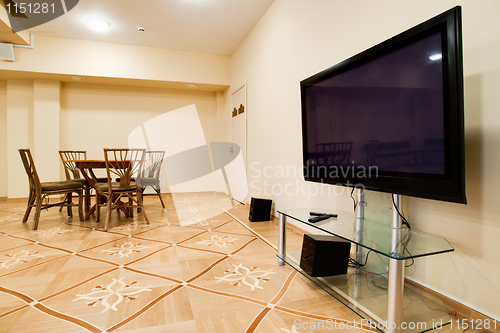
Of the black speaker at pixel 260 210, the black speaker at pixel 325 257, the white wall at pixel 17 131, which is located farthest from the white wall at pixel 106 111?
the black speaker at pixel 325 257

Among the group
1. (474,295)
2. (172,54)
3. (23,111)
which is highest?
(172,54)

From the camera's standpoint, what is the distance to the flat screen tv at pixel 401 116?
1154 mm

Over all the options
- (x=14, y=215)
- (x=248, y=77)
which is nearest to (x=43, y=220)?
(x=14, y=215)

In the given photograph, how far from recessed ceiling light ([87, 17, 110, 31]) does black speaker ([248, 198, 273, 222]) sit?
3657mm

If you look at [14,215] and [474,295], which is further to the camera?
[14,215]

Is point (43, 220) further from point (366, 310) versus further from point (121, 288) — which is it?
point (366, 310)

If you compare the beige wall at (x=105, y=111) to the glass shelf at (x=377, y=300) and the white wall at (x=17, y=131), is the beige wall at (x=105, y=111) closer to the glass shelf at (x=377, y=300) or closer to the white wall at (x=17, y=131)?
the white wall at (x=17, y=131)

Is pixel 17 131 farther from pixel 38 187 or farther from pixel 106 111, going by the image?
pixel 38 187

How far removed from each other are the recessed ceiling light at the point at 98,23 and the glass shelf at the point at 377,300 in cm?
477

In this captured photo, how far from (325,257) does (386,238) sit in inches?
16.4

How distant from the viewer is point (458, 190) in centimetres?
113

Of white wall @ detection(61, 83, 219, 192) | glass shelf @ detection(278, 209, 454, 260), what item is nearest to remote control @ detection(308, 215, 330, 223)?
glass shelf @ detection(278, 209, 454, 260)

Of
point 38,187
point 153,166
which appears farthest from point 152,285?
point 153,166

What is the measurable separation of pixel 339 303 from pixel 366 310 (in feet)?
0.76
